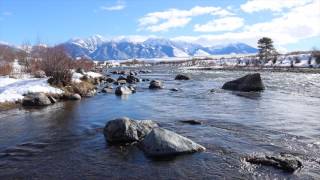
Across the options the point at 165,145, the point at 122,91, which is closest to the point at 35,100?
the point at 122,91

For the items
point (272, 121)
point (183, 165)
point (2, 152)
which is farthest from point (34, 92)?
point (183, 165)

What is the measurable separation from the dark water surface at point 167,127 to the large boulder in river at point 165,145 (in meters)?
0.41

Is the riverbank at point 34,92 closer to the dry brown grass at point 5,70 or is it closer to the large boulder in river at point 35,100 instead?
the large boulder in river at point 35,100

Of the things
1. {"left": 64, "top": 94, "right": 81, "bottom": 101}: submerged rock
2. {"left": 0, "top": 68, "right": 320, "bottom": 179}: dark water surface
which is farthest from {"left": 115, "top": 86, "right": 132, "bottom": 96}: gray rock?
{"left": 0, "top": 68, "right": 320, "bottom": 179}: dark water surface

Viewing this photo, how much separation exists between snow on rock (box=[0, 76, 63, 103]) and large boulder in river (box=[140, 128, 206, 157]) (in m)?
18.4

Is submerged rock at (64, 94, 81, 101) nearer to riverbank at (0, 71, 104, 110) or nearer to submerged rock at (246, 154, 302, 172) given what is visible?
riverbank at (0, 71, 104, 110)

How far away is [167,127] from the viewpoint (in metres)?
22.2

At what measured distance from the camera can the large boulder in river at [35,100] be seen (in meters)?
32.0

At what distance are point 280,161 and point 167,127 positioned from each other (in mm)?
8470

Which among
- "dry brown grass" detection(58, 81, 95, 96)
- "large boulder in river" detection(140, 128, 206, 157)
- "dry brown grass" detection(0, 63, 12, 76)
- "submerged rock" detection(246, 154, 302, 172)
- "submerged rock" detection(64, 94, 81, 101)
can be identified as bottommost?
"submerged rock" detection(246, 154, 302, 172)

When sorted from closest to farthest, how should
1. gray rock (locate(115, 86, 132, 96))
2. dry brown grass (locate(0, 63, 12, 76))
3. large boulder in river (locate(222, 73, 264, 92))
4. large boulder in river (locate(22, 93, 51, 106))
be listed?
large boulder in river (locate(22, 93, 51, 106)) → gray rock (locate(115, 86, 132, 96)) → large boulder in river (locate(222, 73, 264, 92)) → dry brown grass (locate(0, 63, 12, 76))

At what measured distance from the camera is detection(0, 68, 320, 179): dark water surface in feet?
47.0

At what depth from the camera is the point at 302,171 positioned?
46.1ft

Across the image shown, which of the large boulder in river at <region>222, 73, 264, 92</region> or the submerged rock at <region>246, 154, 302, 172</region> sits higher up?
the large boulder in river at <region>222, 73, 264, 92</region>
